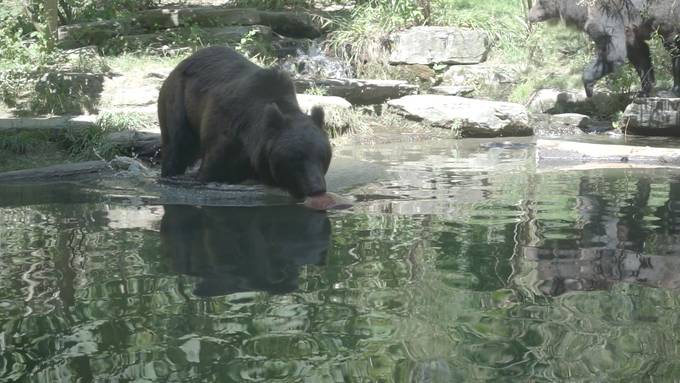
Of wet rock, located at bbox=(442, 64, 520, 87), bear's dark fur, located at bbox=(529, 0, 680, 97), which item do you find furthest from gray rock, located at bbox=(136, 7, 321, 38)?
bear's dark fur, located at bbox=(529, 0, 680, 97)

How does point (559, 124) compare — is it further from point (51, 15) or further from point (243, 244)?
point (243, 244)

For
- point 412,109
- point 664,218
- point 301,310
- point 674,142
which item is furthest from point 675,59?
point 301,310

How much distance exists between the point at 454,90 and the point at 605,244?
36.0 feet

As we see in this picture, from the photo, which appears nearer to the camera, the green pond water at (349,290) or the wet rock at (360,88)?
the green pond water at (349,290)

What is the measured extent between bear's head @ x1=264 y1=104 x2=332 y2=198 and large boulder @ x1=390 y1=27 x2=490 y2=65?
9.90 m

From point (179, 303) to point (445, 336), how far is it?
136cm

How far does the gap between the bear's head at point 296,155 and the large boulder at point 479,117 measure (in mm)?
6751

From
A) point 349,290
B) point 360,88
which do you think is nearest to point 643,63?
point 360,88

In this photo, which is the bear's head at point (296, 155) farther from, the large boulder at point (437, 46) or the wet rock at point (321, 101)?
the large boulder at point (437, 46)

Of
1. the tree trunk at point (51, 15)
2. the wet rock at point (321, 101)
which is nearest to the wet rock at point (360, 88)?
the wet rock at point (321, 101)

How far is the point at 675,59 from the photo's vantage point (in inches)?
537

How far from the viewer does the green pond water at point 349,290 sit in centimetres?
334

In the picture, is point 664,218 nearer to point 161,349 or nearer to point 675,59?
point 161,349

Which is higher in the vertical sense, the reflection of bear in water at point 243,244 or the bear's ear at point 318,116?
the bear's ear at point 318,116
